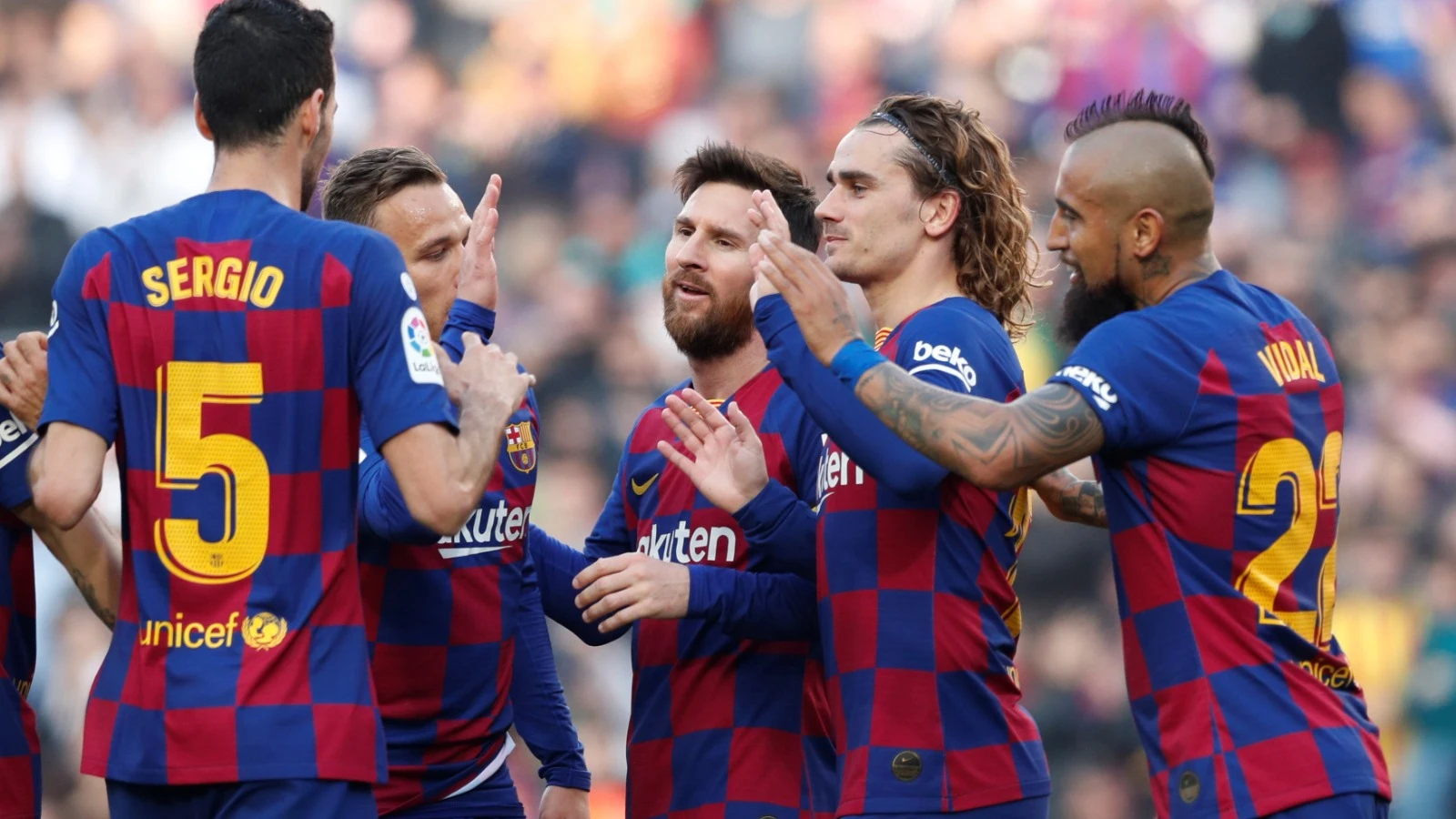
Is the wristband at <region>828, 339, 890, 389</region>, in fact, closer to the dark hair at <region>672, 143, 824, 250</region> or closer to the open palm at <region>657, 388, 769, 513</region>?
the open palm at <region>657, 388, 769, 513</region>

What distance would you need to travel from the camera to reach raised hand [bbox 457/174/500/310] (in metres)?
4.39

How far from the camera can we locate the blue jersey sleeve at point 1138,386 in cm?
341

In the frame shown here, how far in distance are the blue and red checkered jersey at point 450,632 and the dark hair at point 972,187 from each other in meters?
1.32

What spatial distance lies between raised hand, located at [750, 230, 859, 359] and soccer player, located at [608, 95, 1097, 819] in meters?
0.08

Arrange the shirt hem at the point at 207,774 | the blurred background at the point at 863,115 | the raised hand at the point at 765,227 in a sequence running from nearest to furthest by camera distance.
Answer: the shirt hem at the point at 207,774
the raised hand at the point at 765,227
the blurred background at the point at 863,115

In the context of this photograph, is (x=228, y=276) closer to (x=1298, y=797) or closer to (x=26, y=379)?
(x=26, y=379)

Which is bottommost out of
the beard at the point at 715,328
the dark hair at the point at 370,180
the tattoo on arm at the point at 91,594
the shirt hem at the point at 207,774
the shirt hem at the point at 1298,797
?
the shirt hem at the point at 1298,797

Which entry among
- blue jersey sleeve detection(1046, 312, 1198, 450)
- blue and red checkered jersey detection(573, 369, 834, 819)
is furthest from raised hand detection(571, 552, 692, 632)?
blue jersey sleeve detection(1046, 312, 1198, 450)

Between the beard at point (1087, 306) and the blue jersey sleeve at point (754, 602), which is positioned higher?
the beard at point (1087, 306)

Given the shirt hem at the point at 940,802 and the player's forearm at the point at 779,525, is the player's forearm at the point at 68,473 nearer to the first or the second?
the player's forearm at the point at 779,525

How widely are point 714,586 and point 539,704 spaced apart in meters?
0.85

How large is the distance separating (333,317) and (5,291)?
7.03m

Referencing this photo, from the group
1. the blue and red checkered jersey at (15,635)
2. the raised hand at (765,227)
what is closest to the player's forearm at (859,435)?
the raised hand at (765,227)

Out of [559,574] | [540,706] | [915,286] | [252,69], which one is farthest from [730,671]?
[252,69]
